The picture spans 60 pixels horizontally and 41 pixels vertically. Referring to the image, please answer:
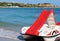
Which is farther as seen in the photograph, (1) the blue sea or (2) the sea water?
(1) the blue sea

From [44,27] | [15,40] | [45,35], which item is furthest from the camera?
[15,40]

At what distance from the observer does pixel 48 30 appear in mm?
5988

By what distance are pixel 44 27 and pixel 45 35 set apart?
1.38ft

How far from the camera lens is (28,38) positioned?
622 centimetres

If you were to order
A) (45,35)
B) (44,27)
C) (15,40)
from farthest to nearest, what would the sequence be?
(15,40) → (44,27) → (45,35)

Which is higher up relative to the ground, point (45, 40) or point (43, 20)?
point (43, 20)

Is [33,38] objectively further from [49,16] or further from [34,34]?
[49,16]

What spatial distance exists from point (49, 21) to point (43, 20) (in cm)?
16

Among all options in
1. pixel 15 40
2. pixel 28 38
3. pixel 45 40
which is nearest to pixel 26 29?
pixel 28 38

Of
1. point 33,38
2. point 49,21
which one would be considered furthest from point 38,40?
point 49,21

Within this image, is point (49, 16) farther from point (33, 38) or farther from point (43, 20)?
point (33, 38)

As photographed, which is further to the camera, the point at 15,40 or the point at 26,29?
the point at 15,40

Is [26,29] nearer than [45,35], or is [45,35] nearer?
[45,35]

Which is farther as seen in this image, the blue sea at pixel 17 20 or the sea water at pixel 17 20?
the blue sea at pixel 17 20
